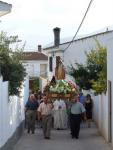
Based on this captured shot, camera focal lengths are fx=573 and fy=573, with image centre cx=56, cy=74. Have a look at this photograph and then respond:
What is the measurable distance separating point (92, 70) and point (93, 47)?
15741 mm

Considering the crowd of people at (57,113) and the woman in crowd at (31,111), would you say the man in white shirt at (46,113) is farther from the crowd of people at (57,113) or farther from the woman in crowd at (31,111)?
the woman in crowd at (31,111)

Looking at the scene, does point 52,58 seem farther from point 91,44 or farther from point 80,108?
point 80,108

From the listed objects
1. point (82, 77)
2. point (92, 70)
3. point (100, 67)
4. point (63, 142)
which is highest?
point (100, 67)

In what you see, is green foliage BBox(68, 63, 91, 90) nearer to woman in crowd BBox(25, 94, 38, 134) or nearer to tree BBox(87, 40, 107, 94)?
tree BBox(87, 40, 107, 94)

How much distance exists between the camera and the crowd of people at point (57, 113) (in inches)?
875

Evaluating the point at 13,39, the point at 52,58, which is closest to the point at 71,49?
the point at 52,58

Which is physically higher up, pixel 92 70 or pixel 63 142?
pixel 92 70

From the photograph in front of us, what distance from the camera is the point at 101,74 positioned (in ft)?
72.8

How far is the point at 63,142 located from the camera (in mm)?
20656

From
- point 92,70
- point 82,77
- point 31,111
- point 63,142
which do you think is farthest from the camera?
point 82,77

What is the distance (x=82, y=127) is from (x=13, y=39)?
27.5 feet

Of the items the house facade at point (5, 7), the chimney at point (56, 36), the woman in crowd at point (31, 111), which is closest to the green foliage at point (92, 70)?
the woman in crowd at point (31, 111)

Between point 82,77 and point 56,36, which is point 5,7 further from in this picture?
point 56,36

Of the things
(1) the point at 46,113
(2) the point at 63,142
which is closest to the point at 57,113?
(1) the point at 46,113
